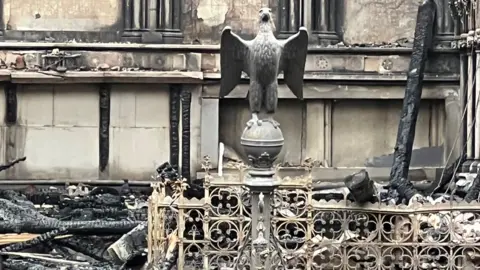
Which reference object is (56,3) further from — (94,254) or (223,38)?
(223,38)

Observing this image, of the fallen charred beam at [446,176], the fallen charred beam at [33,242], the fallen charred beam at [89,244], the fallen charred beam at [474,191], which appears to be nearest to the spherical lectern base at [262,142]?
the fallen charred beam at [89,244]

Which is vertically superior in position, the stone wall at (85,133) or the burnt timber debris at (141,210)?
the stone wall at (85,133)

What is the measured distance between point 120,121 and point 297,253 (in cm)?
706

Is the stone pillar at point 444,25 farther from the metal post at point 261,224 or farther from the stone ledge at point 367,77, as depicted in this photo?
the metal post at point 261,224

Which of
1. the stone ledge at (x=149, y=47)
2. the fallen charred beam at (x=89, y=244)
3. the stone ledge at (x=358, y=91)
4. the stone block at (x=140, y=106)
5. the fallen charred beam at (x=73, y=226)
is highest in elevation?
the stone ledge at (x=149, y=47)

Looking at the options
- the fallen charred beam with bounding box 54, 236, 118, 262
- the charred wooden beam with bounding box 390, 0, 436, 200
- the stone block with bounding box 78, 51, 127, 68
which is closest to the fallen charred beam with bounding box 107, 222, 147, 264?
the fallen charred beam with bounding box 54, 236, 118, 262

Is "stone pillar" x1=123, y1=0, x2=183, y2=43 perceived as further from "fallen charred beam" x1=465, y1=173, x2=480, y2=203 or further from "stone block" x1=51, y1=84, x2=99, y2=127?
"fallen charred beam" x1=465, y1=173, x2=480, y2=203

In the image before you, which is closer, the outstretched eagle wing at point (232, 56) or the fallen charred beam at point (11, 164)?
the outstretched eagle wing at point (232, 56)

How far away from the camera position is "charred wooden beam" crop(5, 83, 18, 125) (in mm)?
15344

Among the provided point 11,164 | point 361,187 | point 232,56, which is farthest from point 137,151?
point 232,56

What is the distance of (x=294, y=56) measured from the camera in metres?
7.89

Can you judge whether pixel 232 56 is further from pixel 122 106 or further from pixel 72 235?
pixel 122 106

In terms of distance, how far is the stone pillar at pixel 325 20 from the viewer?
52.5 ft

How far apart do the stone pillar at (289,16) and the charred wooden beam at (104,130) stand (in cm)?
308
